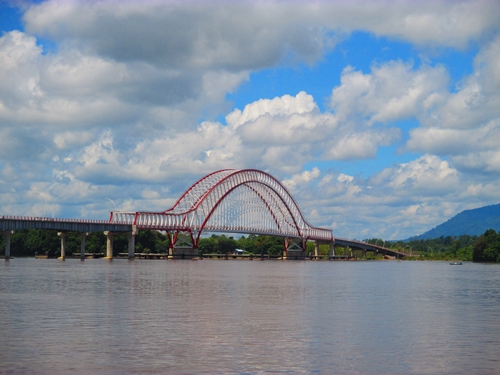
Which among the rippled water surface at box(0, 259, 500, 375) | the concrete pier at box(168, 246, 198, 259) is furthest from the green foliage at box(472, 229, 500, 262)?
the rippled water surface at box(0, 259, 500, 375)

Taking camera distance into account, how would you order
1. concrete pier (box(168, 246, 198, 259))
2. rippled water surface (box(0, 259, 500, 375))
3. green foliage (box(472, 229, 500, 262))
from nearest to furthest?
rippled water surface (box(0, 259, 500, 375)), concrete pier (box(168, 246, 198, 259)), green foliage (box(472, 229, 500, 262))

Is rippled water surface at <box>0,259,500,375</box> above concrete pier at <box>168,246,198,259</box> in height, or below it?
below

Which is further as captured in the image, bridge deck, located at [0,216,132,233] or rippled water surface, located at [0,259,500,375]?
bridge deck, located at [0,216,132,233]

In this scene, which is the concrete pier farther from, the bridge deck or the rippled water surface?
the rippled water surface

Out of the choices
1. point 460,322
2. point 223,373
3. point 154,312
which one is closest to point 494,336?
point 460,322

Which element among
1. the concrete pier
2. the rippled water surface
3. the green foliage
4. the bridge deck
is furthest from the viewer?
the green foliage

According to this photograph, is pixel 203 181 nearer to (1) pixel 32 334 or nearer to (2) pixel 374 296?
(2) pixel 374 296

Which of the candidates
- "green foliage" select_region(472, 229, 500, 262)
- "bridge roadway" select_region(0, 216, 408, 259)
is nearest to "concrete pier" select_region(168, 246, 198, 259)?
"bridge roadway" select_region(0, 216, 408, 259)

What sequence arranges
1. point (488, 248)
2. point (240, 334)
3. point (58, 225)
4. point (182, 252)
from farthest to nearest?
point (488, 248) < point (182, 252) < point (58, 225) < point (240, 334)

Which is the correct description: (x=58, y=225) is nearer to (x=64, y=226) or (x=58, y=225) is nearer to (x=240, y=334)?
(x=64, y=226)

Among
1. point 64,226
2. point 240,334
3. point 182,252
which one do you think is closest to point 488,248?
point 182,252

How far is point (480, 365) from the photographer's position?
2305 centimetres

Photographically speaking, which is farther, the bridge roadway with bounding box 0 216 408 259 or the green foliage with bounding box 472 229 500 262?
the green foliage with bounding box 472 229 500 262

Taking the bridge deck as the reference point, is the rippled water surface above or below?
below
